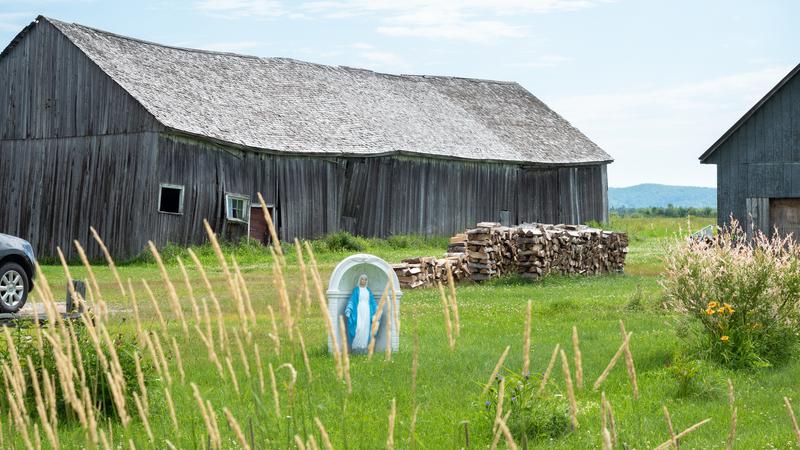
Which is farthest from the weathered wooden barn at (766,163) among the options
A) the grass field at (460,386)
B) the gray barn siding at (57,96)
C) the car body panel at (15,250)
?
the car body panel at (15,250)

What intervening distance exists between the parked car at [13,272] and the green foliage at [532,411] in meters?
9.60

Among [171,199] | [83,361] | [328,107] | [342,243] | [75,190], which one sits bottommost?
[83,361]

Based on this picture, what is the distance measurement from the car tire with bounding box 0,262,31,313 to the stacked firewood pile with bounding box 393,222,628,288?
9.63 m

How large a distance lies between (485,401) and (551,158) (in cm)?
3611

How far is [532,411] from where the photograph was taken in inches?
344

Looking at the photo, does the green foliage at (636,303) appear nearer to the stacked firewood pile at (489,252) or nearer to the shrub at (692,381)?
the stacked firewood pile at (489,252)

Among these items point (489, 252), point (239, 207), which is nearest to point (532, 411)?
point (489, 252)

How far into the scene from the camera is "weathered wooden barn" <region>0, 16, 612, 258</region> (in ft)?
105

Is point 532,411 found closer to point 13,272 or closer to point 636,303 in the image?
point 636,303

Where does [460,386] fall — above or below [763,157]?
below

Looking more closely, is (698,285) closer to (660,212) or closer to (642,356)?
(642,356)

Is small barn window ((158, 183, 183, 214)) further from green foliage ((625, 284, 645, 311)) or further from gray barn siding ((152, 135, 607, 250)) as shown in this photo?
green foliage ((625, 284, 645, 311))

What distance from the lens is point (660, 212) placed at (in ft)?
351

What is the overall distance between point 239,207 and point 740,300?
24.2 m
